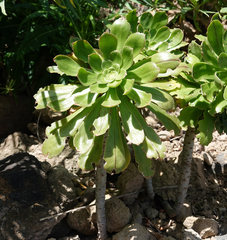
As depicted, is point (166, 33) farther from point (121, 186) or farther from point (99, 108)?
point (121, 186)

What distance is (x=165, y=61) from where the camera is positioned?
141 cm

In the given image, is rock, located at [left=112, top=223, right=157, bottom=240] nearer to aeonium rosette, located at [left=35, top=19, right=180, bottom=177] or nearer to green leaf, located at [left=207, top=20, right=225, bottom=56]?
aeonium rosette, located at [left=35, top=19, right=180, bottom=177]

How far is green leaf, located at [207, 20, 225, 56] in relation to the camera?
4.67 ft

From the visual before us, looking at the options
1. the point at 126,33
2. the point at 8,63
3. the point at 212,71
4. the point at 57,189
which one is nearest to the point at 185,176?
the point at 212,71

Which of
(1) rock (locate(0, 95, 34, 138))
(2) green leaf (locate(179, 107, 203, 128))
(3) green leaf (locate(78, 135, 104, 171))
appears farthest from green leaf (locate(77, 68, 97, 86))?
(1) rock (locate(0, 95, 34, 138))

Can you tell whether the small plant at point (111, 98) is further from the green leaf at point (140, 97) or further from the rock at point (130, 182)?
the rock at point (130, 182)

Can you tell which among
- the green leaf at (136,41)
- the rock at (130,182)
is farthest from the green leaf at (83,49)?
the rock at (130,182)

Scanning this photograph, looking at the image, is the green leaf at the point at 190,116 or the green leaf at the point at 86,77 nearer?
the green leaf at the point at 86,77

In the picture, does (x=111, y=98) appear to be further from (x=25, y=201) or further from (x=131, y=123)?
(x=25, y=201)

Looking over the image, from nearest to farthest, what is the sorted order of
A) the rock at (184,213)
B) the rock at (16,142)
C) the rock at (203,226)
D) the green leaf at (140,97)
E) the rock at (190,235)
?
the green leaf at (140,97) < the rock at (190,235) < the rock at (203,226) < the rock at (184,213) < the rock at (16,142)

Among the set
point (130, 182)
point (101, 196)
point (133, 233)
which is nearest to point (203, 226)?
point (133, 233)

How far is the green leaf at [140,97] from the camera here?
4.38ft

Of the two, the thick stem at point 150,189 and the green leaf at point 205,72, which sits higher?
the green leaf at point 205,72

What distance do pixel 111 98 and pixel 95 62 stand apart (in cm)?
24
